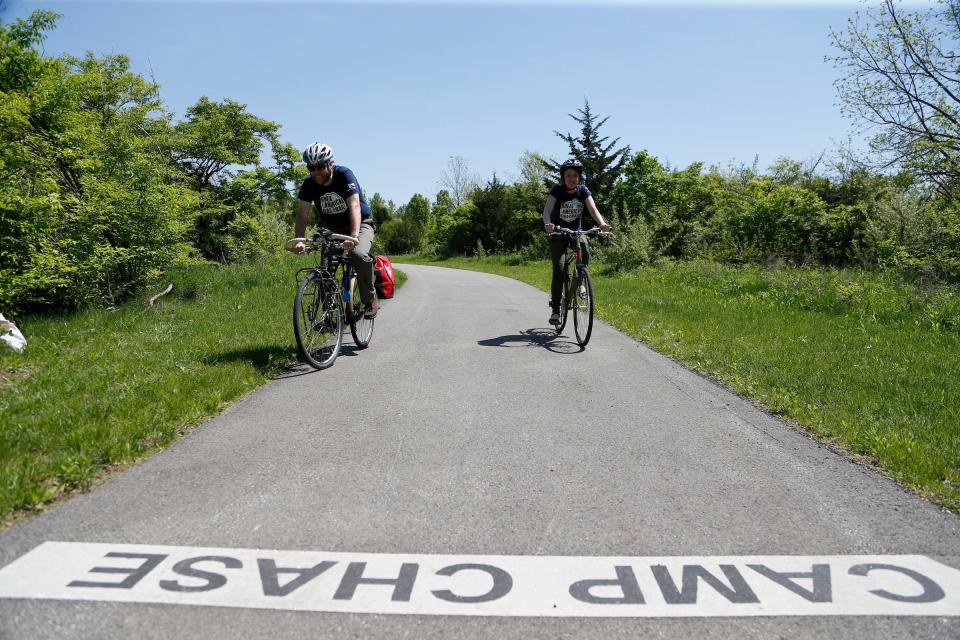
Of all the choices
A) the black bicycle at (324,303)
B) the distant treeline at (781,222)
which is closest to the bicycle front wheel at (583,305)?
the black bicycle at (324,303)

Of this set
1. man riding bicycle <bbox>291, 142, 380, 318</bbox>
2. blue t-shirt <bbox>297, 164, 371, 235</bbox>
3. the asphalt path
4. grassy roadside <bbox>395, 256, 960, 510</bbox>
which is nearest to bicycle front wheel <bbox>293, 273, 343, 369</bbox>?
man riding bicycle <bbox>291, 142, 380, 318</bbox>

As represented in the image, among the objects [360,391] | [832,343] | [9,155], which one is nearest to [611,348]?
[832,343]

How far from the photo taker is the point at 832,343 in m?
7.37

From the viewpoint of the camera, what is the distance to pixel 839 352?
6.81 metres

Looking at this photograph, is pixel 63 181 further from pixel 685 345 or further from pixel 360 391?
pixel 685 345

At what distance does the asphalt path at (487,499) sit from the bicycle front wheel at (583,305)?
88.6 inches

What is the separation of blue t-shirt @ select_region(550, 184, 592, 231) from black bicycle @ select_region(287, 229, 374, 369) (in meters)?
3.01

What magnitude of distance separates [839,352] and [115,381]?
25.9 feet

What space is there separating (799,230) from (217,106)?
3601 centimetres

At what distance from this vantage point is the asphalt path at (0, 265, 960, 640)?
6.60 ft

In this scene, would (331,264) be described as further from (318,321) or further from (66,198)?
(66,198)

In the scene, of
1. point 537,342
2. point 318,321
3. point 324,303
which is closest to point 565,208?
point 537,342

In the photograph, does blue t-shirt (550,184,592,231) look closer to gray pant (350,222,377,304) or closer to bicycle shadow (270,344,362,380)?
gray pant (350,222,377,304)

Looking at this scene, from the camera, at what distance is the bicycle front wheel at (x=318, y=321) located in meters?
5.70
